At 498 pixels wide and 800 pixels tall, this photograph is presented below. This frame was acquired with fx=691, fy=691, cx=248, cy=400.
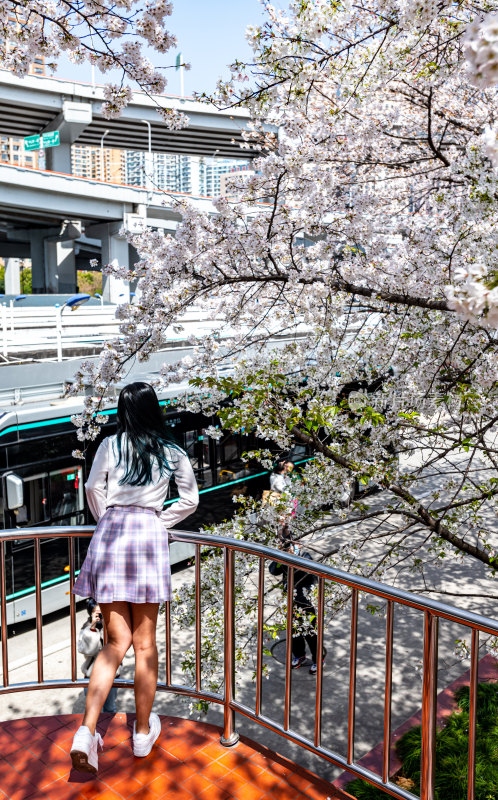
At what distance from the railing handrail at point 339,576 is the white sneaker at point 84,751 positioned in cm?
108

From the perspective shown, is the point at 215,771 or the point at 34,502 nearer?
the point at 215,771

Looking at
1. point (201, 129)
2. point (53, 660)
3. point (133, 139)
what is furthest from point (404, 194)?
point (133, 139)

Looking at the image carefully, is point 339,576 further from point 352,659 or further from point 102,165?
point 102,165

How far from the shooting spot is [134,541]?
3.38 meters

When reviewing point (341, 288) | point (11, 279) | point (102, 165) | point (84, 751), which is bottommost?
point (84, 751)

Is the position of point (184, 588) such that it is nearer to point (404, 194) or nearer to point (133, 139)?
point (404, 194)

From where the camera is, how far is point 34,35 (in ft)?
17.4

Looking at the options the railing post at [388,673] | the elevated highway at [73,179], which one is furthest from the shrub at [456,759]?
the elevated highway at [73,179]

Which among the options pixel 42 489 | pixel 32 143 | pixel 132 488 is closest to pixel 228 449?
Result: pixel 42 489

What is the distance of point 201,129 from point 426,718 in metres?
51.5

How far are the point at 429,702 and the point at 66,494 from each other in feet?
24.5

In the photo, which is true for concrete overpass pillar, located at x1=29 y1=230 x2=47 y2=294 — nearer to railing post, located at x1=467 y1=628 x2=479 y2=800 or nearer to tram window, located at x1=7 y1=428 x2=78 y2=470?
tram window, located at x1=7 y1=428 x2=78 y2=470

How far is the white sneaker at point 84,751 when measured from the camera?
3057 mm

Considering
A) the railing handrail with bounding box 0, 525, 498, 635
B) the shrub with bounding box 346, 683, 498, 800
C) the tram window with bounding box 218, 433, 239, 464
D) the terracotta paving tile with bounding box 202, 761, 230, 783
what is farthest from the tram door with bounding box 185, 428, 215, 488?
the terracotta paving tile with bounding box 202, 761, 230, 783
